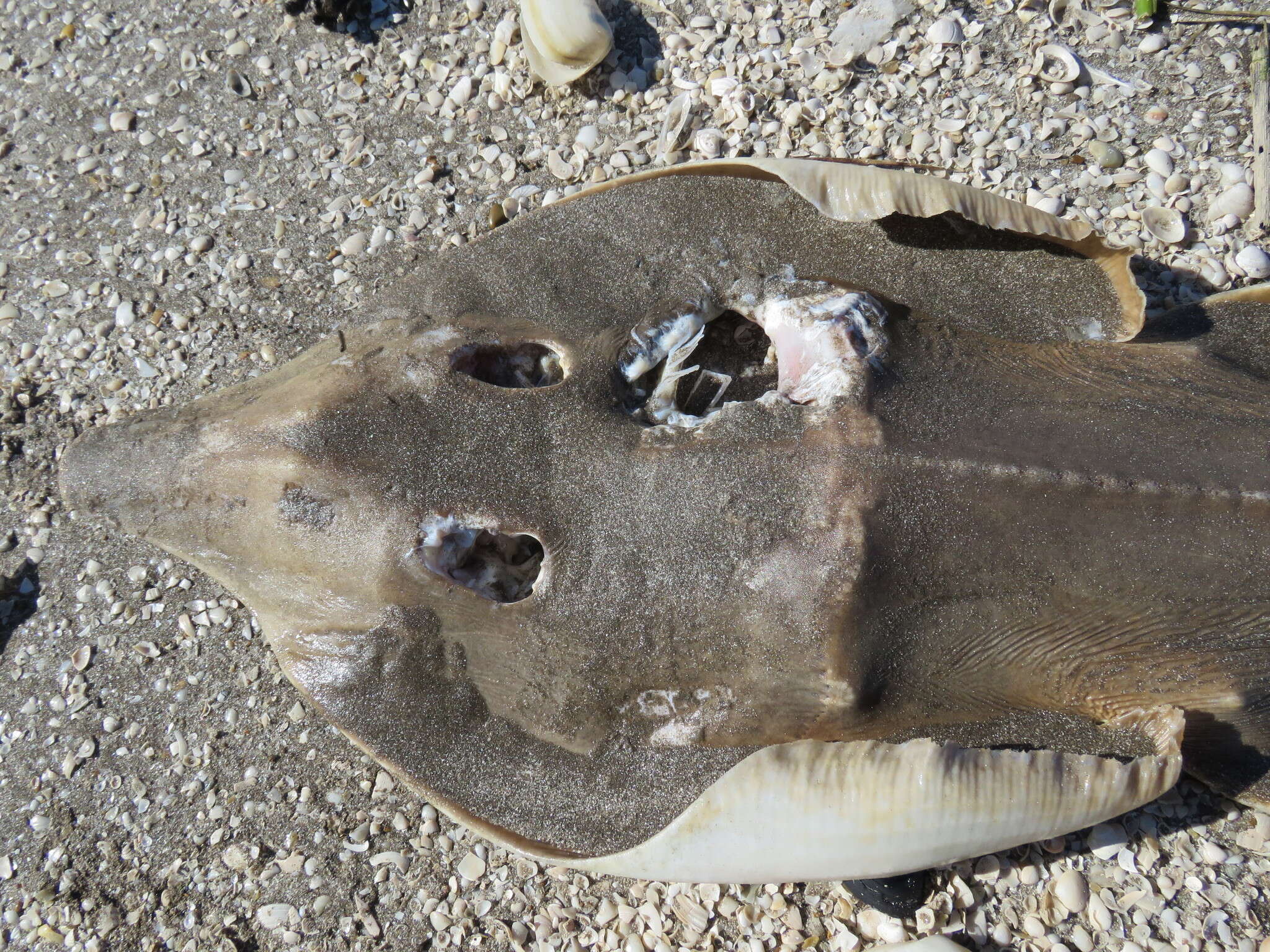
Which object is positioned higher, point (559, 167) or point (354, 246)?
point (559, 167)

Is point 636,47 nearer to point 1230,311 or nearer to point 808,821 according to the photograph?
point 1230,311

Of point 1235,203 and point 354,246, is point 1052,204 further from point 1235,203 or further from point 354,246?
point 354,246

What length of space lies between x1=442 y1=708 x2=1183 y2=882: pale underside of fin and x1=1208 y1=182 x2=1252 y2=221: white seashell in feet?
9.98

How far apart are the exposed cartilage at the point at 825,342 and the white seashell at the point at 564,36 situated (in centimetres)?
217

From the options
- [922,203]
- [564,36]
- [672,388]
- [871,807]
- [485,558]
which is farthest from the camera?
[564,36]

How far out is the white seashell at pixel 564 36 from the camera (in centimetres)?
485

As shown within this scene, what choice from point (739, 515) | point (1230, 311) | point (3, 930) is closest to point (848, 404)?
point (739, 515)

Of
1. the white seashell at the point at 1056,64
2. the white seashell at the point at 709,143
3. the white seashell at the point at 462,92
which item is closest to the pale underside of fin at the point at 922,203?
the white seashell at the point at 709,143

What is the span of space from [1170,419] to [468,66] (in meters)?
4.07

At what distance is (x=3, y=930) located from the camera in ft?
14.5

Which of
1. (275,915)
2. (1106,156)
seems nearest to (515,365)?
(275,915)

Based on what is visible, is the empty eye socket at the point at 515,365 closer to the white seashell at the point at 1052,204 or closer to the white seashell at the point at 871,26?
the white seashell at the point at 871,26

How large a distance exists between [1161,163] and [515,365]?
3.58m

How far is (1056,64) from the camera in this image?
4.91m
